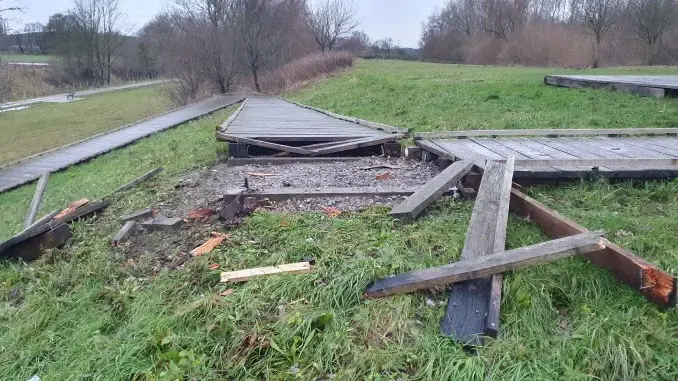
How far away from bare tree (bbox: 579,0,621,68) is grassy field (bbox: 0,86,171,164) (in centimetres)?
2325

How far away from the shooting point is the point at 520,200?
3887 millimetres

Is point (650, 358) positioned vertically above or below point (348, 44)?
below

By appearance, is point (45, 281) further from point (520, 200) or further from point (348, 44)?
point (348, 44)

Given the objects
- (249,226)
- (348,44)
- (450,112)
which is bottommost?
(249,226)

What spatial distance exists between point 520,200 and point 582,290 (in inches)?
47.6

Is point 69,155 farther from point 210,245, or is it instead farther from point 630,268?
point 630,268

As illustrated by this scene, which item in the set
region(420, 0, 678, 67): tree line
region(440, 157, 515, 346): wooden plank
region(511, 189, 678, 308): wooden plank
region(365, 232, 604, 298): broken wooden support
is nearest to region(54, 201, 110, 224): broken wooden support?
region(365, 232, 604, 298): broken wooden support

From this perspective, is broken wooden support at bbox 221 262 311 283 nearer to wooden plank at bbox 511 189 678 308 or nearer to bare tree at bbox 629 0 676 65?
wooden plank at bbox 511 189 678 308

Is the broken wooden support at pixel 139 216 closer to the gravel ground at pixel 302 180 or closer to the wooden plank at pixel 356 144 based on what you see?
the gravel ground at pixel 302 180

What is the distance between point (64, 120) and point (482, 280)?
26514 millimetres

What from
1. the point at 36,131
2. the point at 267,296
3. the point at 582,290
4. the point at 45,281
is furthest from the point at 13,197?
the point at 36,131

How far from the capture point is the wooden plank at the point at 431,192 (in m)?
3.86

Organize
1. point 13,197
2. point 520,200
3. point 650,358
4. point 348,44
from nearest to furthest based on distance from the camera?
point 650,358 < point 520,200 < point 13,197 < point 348,44

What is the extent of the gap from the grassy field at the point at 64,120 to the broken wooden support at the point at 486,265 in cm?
1473
